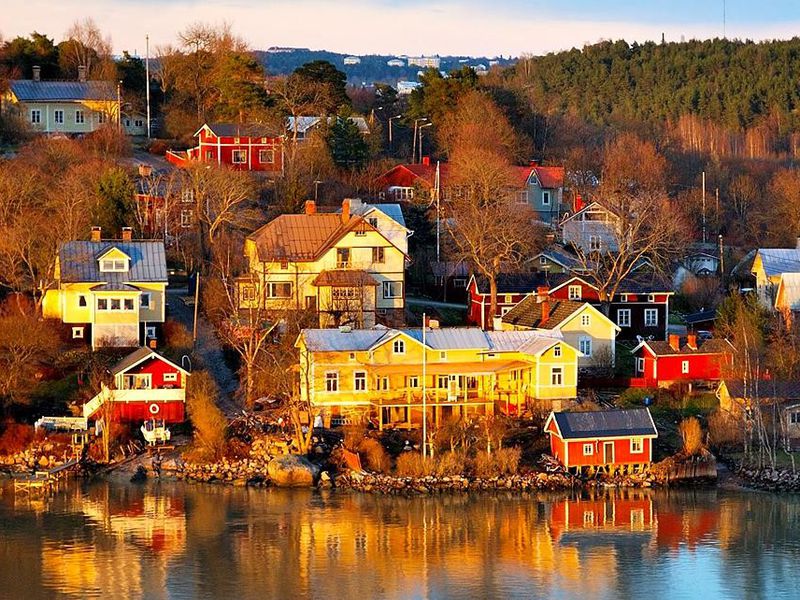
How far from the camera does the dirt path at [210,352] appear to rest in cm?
3198

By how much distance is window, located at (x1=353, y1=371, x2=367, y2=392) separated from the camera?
31312mm

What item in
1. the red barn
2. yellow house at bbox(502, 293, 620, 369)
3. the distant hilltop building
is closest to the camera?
the red barn

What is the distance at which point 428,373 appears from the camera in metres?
31.4

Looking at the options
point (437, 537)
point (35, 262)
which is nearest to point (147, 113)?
point (35, 262)

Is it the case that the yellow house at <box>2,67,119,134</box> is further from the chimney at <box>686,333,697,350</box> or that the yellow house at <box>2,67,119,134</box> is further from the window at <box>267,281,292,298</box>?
the chimney at <box>686,333,697,350</box>

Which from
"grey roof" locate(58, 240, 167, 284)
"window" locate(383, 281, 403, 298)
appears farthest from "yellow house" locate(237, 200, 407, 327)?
"grey roof" locate(58, 240, 167, 284)

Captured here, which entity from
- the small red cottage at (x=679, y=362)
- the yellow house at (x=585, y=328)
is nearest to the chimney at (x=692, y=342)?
the small red cottage at (x=679, y=362)

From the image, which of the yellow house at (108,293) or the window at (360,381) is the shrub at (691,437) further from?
the yellow house at (108,293)

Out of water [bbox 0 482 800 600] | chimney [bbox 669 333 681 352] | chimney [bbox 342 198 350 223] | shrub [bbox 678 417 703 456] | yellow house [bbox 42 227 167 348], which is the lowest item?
water [bbox 0 482 800 600]

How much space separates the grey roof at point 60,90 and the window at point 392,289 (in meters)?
17.7

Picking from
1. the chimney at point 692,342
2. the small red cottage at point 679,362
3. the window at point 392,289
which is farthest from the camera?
the window at point 392,289

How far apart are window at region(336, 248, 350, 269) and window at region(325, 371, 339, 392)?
5.88 meters

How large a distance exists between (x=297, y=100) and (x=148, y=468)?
2138cm

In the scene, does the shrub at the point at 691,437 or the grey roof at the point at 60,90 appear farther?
the grey roof at the point at 60,90
